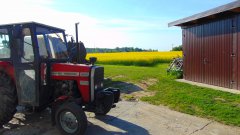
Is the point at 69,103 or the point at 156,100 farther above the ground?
the point at 69,103

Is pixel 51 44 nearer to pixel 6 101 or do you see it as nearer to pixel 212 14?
pixel 6 101

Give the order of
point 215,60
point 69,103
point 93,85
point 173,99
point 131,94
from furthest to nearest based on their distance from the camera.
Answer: point 215,60, point 131,94, point 173,99, point 93,85, point 69,103

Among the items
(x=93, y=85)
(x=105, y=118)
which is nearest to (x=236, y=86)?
(x=105, y=118)

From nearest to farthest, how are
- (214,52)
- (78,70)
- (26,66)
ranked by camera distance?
1. (78,70)
2. (26,66)
3. (214,52)

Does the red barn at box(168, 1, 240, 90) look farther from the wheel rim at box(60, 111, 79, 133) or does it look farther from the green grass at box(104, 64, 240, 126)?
the wheel rim at box(60, 111, 79, 133)

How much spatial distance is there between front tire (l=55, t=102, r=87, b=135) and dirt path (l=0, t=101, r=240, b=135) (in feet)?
0.99

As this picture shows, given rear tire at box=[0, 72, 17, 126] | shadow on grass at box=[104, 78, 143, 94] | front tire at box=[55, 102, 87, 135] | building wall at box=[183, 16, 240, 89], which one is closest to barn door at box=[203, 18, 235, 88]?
building wall at box=[183, 16, 240, 89]

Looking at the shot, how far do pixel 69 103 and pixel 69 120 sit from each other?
34cm

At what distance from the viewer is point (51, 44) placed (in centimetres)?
649

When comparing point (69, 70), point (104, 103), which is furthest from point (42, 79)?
point (104, 103)

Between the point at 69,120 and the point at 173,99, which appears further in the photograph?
the point at 173,99

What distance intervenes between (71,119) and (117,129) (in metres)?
1.09

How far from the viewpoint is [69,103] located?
564 centimetres

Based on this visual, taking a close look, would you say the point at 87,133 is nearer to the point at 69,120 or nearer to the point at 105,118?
the point at 69,120
